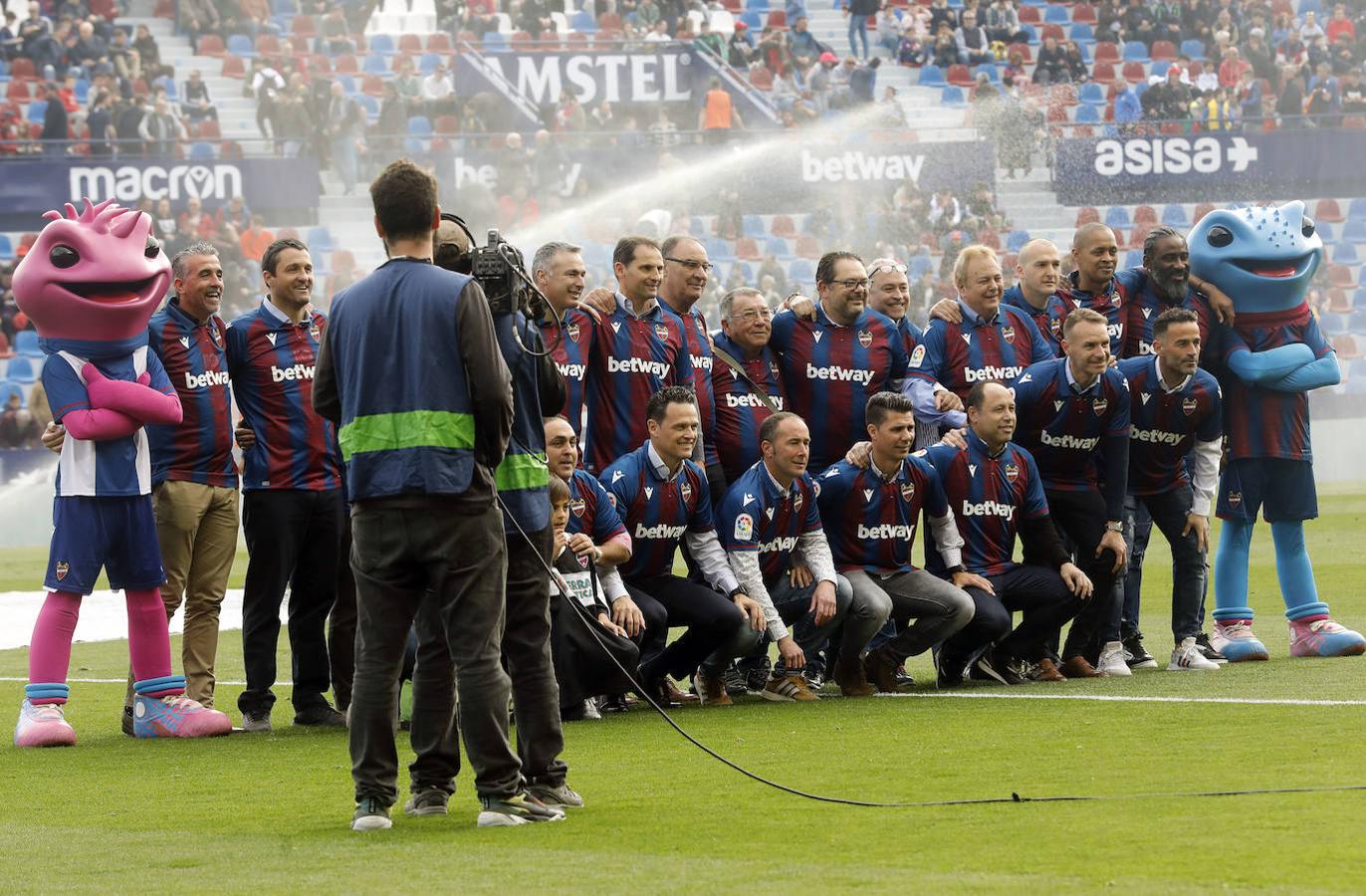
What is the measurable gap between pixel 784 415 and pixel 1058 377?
135cm

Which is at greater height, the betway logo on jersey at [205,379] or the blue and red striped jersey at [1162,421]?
the betway logo on jersey at [205,379]

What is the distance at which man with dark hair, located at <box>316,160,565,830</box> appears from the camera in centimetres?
495

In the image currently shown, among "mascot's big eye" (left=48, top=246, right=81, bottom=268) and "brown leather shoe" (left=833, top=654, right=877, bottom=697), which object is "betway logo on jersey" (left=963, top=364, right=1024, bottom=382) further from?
"mascot's big eye" (left=48, top=246, right=81, bottom=268)

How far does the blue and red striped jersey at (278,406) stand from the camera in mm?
7715

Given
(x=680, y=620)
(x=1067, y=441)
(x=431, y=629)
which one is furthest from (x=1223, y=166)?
(x=431, y=629)

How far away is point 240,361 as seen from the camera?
777 cm

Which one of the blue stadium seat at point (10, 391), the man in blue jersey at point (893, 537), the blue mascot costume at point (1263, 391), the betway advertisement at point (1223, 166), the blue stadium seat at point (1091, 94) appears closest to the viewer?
the man in blue jersey at point (893, 537)

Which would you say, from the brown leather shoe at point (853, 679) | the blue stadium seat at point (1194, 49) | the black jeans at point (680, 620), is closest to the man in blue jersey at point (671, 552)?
the black jeans at point (680, 620)

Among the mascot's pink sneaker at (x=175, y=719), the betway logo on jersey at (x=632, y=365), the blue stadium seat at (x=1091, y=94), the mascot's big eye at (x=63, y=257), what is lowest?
the mascot's pink sneaker at (x=175, y=719)

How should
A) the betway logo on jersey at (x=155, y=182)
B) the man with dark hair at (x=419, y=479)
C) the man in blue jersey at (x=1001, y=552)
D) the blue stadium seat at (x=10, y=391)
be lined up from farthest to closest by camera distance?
the betway logo on jersey at (x=155, y=182) < the blue stadium seat at (x=10, y=391) < the man in blue jersey at (x=1001, y=552) < the man with dark hair at (x=419, y=479)

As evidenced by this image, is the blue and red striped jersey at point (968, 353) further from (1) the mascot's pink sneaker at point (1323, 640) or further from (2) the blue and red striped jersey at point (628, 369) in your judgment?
(1) the mascot's pink sneaker at point (1323, 640)

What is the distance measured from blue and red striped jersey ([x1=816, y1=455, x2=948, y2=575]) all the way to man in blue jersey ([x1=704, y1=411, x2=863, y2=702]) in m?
0.17

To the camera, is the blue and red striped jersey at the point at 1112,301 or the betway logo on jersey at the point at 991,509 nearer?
the betway logo on jersey at the point at 991,509

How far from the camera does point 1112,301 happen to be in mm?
9242
